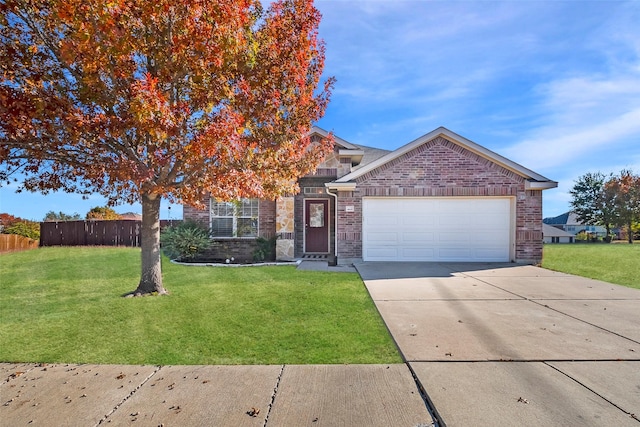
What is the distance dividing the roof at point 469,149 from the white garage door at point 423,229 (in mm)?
991

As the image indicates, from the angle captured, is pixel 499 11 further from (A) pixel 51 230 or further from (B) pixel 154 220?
(A) pixel 51 230

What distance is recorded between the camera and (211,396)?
3.40 meters

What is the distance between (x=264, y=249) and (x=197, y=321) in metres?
7.84

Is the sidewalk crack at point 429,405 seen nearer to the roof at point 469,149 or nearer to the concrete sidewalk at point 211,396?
the concrete sidewalk at point 211,396

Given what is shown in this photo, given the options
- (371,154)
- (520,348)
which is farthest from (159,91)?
(371,154)

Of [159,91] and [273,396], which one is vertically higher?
[159,91]

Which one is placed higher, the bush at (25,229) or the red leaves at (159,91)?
the red leaves at (159,91)

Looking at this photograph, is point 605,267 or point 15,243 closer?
point 605,267

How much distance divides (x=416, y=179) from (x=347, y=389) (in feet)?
33.2

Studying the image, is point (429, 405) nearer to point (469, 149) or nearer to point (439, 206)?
point (439, 206)

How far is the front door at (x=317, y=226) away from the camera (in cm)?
1426

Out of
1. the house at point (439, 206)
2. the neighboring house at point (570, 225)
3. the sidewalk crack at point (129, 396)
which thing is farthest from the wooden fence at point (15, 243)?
the neighboring house at point (570, 225)

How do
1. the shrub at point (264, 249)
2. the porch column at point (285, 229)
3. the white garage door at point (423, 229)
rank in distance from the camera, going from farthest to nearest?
1. the porch column at point (285, 229)
2. the shrub at point (264, 249)
3. the white garage door at point (423, 229)

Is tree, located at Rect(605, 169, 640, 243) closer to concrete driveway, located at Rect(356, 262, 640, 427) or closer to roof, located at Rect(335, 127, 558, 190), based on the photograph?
roof, located at Rect(335, 127, 558, 190)
